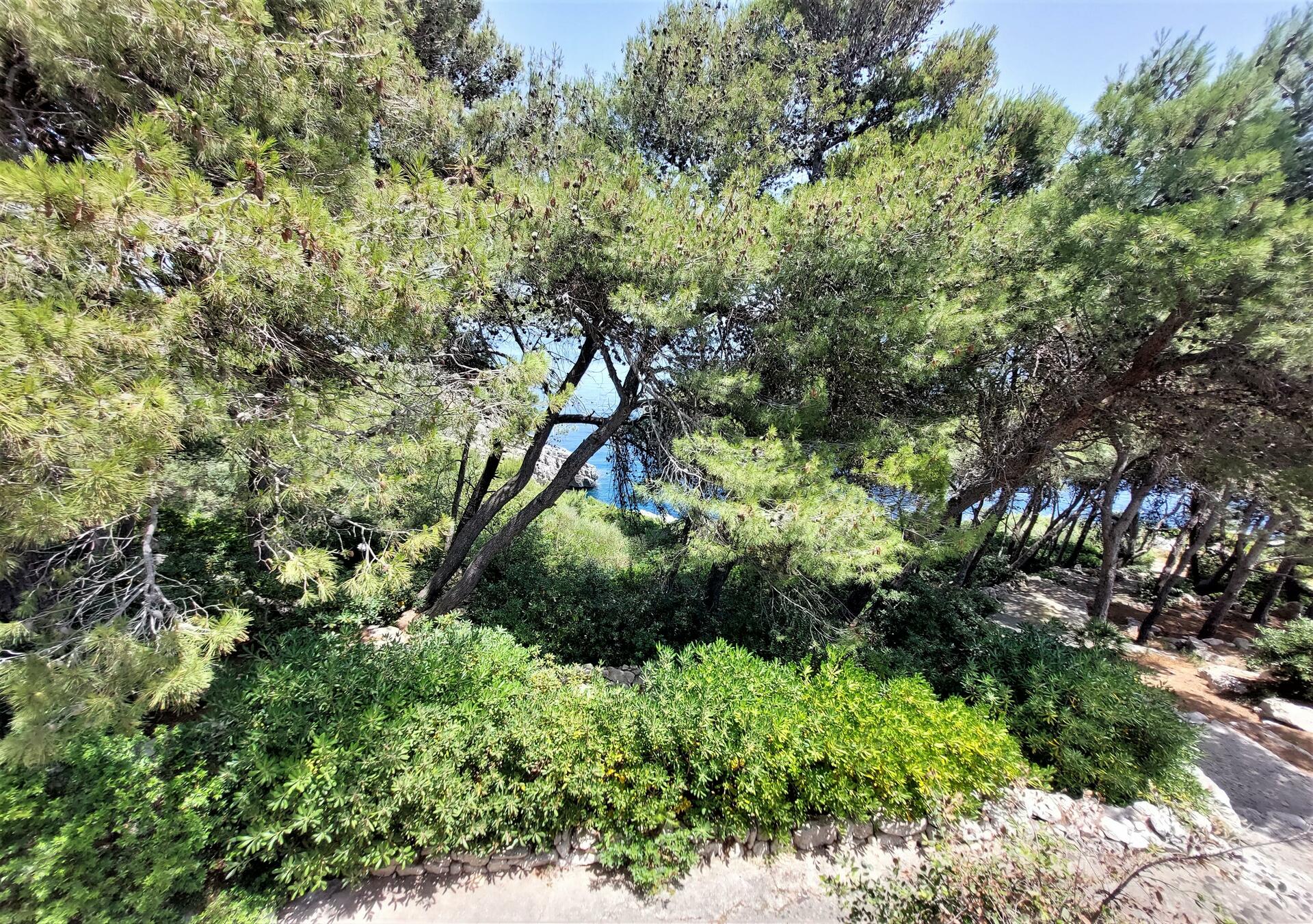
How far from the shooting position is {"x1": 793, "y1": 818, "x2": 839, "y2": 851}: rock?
10.0 feet

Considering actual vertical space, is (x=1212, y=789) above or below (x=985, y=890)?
above

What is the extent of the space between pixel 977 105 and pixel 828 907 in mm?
7730

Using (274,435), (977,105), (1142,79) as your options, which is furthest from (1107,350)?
(274,435)

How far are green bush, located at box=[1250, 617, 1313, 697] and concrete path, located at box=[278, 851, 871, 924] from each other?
8.82m

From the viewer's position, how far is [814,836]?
3061 mm

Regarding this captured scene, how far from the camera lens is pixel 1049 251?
14.1 ft

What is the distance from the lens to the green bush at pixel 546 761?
261 cm

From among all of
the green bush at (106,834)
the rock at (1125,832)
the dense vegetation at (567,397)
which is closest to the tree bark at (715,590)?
the dense vegetation at (567,397)

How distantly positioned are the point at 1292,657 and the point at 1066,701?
19.5 feet

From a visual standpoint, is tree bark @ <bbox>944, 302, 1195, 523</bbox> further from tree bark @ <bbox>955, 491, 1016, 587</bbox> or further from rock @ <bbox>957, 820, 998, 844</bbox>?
rock @ <bbox>957, 820, 998, 844</bbox>

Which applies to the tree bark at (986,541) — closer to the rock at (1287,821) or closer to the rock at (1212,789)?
the rock at (1212,789)

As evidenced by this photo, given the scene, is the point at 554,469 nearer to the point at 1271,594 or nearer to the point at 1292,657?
the point at 1292,657

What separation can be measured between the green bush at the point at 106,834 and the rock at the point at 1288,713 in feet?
36.9

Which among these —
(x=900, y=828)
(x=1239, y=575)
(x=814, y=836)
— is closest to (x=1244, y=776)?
(x=900, y=828)
